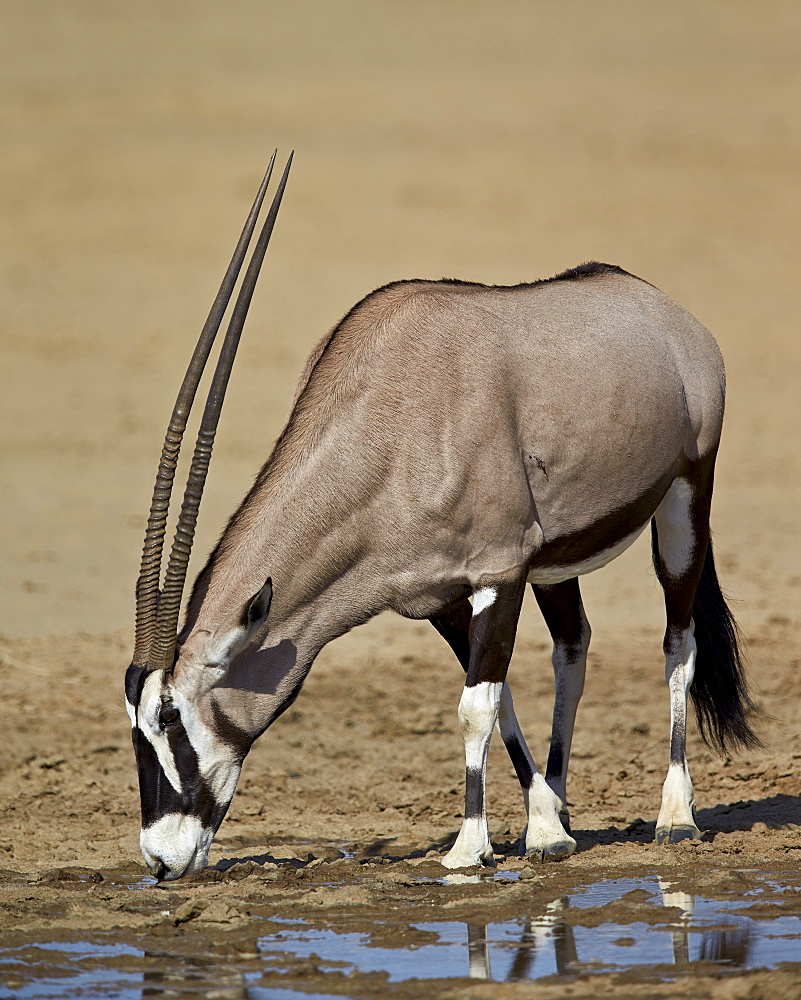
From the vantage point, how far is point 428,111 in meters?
32.0

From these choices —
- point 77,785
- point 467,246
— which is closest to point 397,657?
point 77,785

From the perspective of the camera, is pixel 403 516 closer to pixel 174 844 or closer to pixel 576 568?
pixel 576 568

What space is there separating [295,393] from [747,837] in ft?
8.36

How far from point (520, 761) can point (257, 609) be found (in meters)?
1.46

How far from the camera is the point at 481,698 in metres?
5.75

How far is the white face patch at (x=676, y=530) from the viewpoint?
6777mm

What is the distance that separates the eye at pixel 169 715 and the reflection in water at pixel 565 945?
1.27m

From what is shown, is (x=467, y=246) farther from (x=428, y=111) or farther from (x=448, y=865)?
(x=448, y=865)

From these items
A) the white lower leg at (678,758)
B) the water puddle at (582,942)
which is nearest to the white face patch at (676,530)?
the white lower leg at (678,758)

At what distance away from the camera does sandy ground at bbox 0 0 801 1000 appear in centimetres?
725

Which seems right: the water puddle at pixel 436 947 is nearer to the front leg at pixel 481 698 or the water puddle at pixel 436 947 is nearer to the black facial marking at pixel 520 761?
the front leg at pixel 481 698

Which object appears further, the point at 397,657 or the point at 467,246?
the point at 467,246

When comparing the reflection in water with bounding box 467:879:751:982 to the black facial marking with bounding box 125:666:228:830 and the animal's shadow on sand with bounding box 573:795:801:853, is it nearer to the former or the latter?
the black facial marking with bounding box 125:666:228:830

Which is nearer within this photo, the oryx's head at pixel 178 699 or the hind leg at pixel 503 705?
the oryx's head at pixel 178 699
